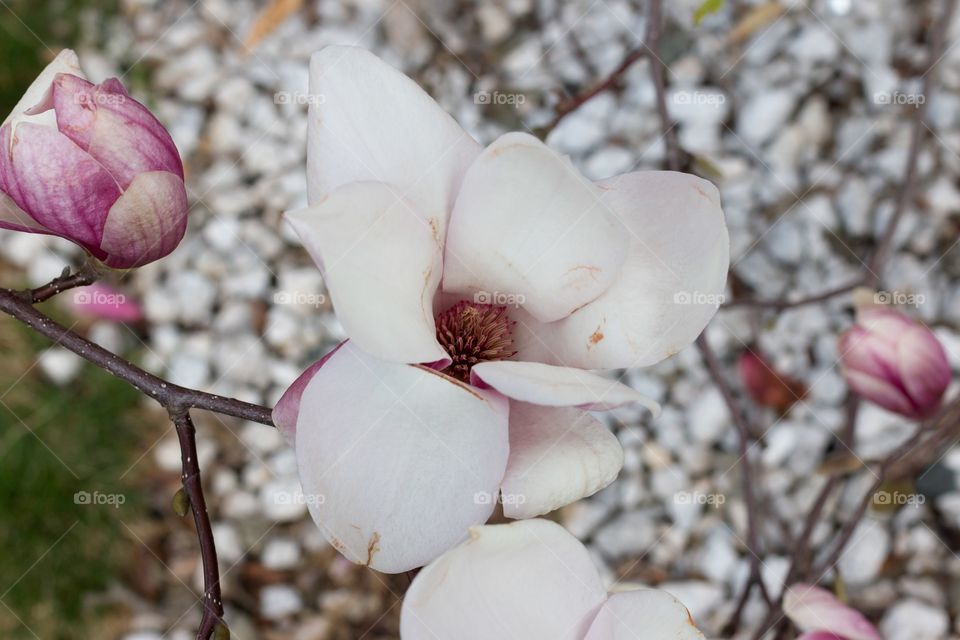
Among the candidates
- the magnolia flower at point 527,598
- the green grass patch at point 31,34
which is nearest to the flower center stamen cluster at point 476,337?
the magnolia flower at point 527,598

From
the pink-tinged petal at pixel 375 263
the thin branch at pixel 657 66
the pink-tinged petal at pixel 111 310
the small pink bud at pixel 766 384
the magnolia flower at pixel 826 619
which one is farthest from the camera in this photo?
the pink-tinged petal at pixel 111 310

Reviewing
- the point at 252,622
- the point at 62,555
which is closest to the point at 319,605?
the point at 252,622

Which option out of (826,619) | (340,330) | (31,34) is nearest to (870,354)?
(826,619)

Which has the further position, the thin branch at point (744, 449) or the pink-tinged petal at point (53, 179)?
the thin branch at point (744, 449)

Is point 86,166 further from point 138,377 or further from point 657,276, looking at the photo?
point 657,276

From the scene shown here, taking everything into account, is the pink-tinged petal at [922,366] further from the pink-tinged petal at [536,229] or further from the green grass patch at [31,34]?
the green grass patch at [31,34]

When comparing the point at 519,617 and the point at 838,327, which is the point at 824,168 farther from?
the point at 519,617
